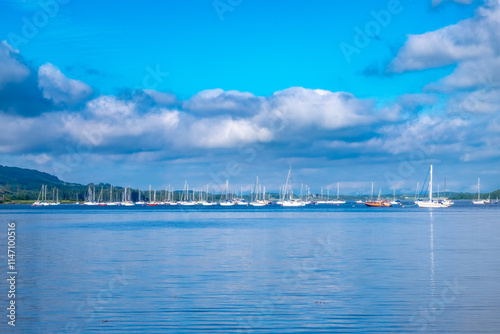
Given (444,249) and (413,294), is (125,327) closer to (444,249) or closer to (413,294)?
(413,294)

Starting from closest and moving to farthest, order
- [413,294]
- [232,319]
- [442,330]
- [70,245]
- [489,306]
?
[442,330], [232,319], [489,306], [413,294], [70,245]

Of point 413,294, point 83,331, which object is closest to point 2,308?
point 83,331

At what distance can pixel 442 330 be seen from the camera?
73.6 ft

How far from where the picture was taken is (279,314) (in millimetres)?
25500

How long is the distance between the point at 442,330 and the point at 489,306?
561 cm

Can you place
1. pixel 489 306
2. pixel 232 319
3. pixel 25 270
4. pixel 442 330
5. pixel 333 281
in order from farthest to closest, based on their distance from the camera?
1. pixel 25 270
2. pixel 333 281
3. pixel 489 306
4. pixel 232 319
5. pixel 442 330

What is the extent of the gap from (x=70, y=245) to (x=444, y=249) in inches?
1539

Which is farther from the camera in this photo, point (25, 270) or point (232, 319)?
point (25, 270)

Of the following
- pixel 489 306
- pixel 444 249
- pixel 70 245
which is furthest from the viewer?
pixel 70 245

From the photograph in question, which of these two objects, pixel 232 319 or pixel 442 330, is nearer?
pixel 442 330

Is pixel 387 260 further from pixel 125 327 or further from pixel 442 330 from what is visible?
pixel 125 327

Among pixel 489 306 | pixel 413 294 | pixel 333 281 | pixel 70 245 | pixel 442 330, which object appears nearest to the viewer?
pixel 442 330

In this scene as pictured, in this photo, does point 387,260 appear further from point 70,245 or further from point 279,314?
point 70,245

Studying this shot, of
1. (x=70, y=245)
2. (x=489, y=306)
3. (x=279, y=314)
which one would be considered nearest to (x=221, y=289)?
(x=279, y=314)
